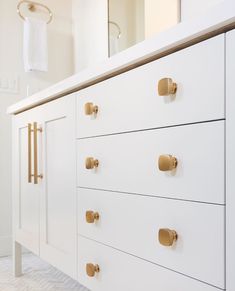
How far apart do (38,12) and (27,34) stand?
233 mm

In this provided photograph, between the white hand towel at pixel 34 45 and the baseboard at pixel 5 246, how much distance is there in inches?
40.4

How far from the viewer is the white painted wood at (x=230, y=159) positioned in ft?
1.81

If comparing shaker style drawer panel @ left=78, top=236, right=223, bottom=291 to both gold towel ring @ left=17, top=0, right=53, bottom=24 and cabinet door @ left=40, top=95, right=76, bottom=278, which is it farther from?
gold towel ring @ left=17, top=0, right=53, bottom=24

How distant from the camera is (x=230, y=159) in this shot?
0.55m

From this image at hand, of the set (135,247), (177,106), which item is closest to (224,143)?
(177,106)

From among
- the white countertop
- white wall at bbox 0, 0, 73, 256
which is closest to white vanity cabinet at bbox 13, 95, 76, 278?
the white countertop

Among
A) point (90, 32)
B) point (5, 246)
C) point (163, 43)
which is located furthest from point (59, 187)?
point (90, 32)

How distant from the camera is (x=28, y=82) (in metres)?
2.01

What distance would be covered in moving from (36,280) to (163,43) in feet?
4.13

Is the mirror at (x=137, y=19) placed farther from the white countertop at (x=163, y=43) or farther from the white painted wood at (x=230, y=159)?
the white painted wood at (x=230, y=159)

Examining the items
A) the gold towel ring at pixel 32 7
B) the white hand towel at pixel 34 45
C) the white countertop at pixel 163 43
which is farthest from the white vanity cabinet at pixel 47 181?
the gold towel ring at pixel 32 7

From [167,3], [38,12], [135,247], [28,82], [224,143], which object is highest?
[38,12]

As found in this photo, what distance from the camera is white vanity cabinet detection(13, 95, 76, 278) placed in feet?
3.54

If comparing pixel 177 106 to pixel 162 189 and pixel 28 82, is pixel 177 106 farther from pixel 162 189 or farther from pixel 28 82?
pixel 28 82
